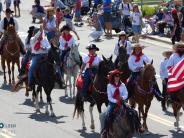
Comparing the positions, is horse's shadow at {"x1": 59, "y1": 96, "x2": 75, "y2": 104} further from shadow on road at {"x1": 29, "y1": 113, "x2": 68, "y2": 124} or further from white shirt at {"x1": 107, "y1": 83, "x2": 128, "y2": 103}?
white shirt at {"x1": 107, "y1": 83, "x2": 128, "y2": 103}

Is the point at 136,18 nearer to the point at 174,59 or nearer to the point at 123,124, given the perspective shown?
the point at 174,59

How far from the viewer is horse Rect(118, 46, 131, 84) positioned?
20.3 m

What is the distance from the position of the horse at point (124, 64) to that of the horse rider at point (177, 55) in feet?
4.29

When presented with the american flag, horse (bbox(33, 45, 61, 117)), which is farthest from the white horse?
the american flag

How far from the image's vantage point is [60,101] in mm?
23672

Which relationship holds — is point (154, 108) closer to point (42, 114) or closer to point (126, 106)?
point (42, 114)

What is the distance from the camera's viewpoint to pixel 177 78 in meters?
19.2

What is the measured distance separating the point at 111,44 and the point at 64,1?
1339 cm

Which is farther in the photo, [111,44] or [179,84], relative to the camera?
[111,44]

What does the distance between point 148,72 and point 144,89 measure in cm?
69

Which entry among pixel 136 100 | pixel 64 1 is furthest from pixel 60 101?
pixel 64 1

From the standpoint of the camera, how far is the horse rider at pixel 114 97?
53.5 ft

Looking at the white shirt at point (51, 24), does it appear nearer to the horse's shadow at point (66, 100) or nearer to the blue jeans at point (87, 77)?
the horse's shadow at point (66, 100)

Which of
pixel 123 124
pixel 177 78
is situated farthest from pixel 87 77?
pixel 123 124
